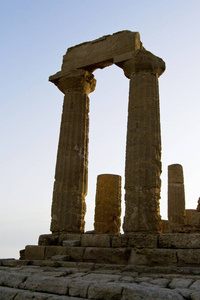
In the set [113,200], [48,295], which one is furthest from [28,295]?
[113,200]

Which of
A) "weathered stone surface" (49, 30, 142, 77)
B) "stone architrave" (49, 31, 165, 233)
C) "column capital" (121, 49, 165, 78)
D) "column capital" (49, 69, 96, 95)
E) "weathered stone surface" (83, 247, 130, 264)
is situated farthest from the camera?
"column capital" (49, 69, 96, 95)

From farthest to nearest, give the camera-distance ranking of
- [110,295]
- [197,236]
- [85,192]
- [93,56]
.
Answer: [93,56], [85,192], [197,236], [110,295]

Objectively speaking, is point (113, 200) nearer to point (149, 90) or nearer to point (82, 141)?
point (82, 141)

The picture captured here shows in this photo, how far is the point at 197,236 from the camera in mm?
8547

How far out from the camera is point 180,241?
8742 mm

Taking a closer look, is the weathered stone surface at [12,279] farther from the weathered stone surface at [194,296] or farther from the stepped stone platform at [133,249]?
the weathered stone surface at [194,296]

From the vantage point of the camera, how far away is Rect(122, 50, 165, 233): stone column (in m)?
10.6

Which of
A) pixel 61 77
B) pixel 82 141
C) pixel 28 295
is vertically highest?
pixel 61 77

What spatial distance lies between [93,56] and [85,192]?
576 cm

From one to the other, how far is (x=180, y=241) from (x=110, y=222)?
22.5 feet

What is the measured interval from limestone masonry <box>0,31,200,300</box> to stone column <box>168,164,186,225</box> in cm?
587

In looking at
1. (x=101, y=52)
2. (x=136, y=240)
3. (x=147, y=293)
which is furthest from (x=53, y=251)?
(x=101, y=52)

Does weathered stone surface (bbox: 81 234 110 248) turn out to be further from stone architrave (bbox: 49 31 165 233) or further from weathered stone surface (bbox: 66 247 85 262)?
stone architrave (bbox: 49 31 165 233)

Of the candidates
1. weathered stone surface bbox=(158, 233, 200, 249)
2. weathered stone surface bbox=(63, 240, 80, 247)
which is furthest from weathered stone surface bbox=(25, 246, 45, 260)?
weathered stone surface bbox=(158, 233, 200, 249)
